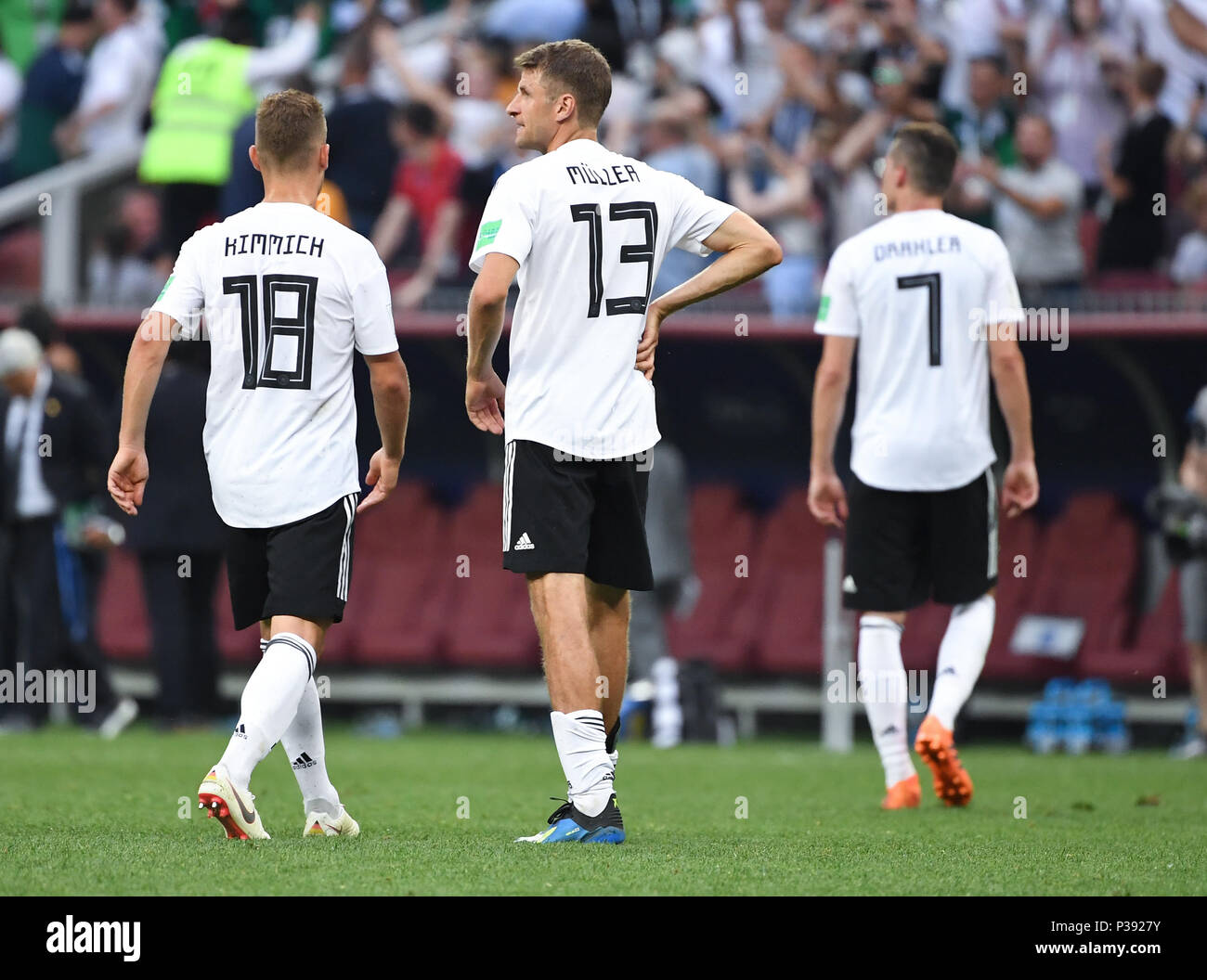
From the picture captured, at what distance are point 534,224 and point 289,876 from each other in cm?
205

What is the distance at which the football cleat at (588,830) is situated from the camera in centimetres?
571

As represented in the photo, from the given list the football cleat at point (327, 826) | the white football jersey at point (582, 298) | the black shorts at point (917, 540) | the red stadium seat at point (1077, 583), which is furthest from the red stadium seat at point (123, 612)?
the white football jersey at point (582, 298)

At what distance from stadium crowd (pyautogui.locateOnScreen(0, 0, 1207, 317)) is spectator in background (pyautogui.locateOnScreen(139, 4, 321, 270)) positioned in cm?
2

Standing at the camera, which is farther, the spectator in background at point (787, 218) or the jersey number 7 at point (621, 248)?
the spectator in background at point (787, 218)

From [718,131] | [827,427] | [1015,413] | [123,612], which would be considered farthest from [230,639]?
[1015,413]

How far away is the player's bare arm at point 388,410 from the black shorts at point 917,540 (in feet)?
7.76

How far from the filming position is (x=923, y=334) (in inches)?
301

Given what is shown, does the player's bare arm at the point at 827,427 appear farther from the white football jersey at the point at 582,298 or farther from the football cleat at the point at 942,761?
the white football jersey at the point at 582,298

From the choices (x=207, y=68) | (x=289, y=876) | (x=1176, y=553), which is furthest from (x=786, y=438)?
(x=289, y=876)

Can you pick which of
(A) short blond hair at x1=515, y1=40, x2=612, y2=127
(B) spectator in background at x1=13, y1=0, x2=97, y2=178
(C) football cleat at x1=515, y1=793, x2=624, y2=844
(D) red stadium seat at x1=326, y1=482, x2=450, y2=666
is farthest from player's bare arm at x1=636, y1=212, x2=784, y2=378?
(B) spectator in background at x1=13, y1=0, x2=97, y2=178

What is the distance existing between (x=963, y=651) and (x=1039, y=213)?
5341 mm

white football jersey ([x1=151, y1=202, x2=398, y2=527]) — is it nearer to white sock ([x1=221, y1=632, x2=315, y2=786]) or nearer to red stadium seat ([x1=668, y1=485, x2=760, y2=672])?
white sock ([x1=221, y1=632, x2=315, y2=786])

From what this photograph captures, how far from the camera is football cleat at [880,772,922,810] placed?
24.6ft
